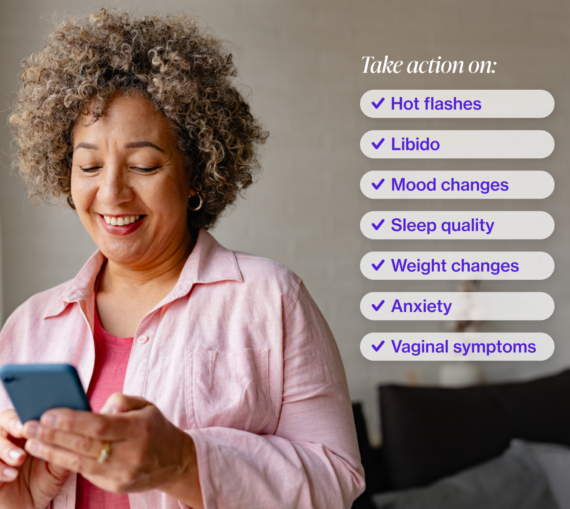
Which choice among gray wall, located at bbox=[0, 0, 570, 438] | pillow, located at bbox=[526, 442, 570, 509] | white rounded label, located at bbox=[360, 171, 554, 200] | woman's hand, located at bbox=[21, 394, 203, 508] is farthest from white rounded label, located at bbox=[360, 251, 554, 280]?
woman's hand, located at bbox=[21, 394, 203, 508]

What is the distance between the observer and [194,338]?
1.12m

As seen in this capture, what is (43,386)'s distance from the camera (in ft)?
2.47

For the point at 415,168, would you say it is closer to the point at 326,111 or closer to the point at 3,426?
the point at 326,111

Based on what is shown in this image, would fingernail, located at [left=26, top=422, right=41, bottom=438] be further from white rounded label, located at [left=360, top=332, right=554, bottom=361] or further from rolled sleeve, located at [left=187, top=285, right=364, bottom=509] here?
white rounded label, located at [left=360, top=332, right=554, bottom=361]

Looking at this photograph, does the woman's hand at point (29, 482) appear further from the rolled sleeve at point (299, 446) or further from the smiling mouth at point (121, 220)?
the smiling mouth at point (121, 220)

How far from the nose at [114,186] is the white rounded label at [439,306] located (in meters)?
2.00

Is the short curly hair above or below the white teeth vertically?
above

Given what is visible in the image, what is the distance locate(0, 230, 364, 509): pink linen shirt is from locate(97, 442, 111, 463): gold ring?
0.69 feet

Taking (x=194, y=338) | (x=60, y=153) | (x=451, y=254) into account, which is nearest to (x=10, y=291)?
(x=60, y=153)

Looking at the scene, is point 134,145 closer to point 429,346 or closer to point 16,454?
point 16,454

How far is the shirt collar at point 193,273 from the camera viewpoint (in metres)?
1.17

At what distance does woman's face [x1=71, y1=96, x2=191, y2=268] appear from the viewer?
116 centimetres

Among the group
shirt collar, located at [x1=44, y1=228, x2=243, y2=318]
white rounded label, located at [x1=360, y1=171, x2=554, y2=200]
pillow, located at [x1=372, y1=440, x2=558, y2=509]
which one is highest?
white rounded label, located at [x1=360, y1=171, x2=554, y2=200]

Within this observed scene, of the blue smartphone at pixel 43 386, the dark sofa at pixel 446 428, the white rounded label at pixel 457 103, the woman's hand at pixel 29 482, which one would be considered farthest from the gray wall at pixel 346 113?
the blue smartphone at pixel 43 386
